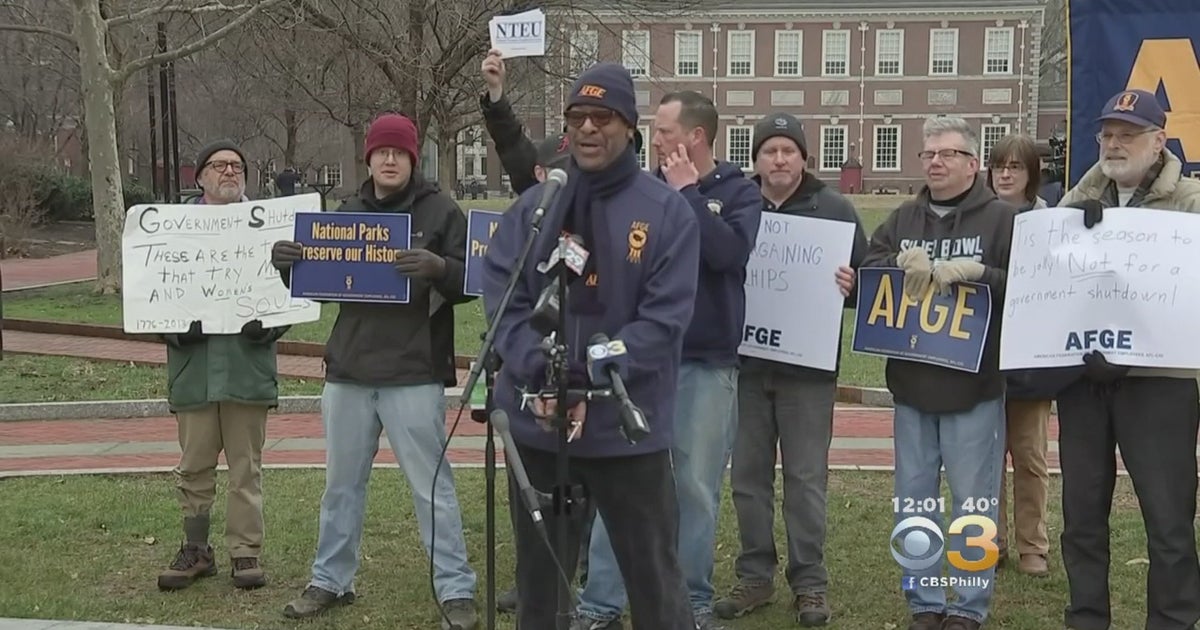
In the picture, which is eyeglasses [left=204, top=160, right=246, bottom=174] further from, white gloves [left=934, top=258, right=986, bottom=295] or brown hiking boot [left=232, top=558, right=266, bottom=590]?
white gloves [left=934, top=258, right=986, bottom=295]

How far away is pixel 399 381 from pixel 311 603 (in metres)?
1.14

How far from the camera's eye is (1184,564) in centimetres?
499

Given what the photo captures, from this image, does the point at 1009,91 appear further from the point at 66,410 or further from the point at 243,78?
the point at 66,410

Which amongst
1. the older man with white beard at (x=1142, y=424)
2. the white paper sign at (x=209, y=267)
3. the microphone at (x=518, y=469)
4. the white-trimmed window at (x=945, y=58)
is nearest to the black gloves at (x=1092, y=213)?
the older man with white beard at (x=1142, y=424)

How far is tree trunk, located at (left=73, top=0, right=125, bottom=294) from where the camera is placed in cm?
1920

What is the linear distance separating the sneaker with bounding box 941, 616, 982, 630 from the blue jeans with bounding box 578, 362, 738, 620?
1.04 m

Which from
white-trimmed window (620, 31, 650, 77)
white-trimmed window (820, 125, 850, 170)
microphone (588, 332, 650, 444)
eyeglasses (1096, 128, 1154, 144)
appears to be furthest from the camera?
white-trimmed window (820, 125, 850, 170)

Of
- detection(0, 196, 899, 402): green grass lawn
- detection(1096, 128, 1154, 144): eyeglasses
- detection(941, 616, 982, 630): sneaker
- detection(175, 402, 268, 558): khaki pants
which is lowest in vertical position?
detection(941, 616, 982, 630): sneaker

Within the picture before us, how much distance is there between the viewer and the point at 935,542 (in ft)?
17.4

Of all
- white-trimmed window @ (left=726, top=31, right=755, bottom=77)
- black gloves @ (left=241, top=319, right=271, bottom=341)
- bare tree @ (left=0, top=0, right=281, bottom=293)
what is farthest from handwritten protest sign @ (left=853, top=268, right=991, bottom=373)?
white-trimmed window @ (left=726, top=31, right=755, bottom=77)

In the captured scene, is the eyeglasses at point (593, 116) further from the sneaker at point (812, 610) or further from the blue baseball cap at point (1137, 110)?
the sneaker at point (812, 610)

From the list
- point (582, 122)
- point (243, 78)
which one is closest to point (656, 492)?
point (582, 122)

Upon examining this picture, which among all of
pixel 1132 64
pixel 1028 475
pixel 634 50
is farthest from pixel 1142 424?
pixel 634 50

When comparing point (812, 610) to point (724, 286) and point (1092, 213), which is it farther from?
point (1092, 213)
